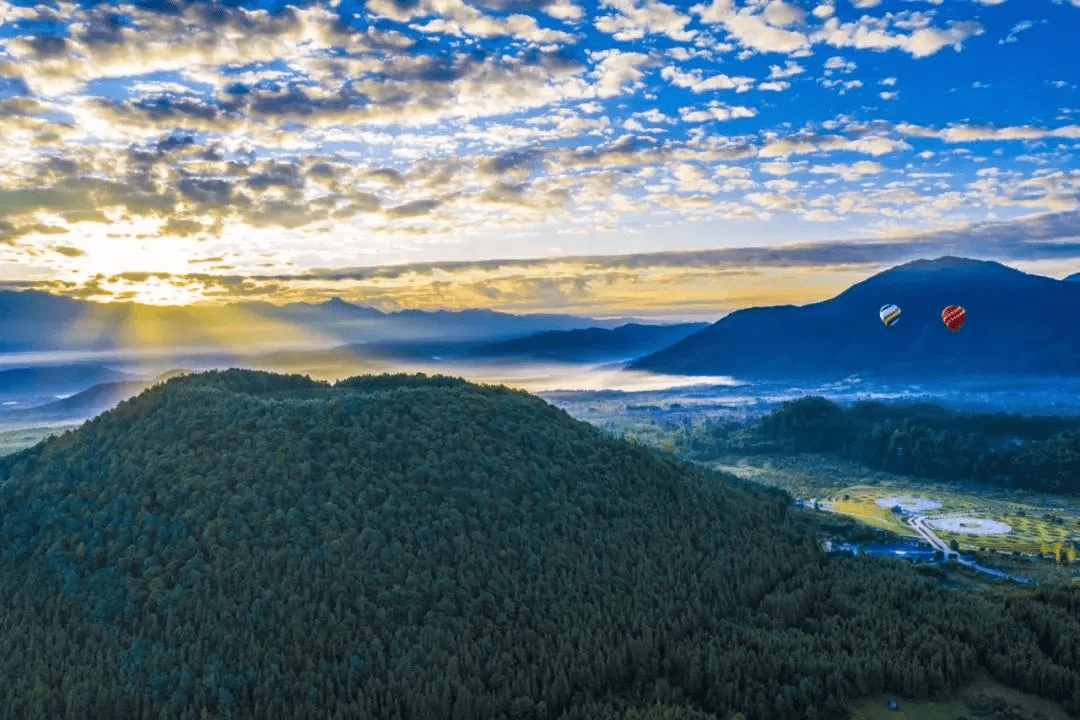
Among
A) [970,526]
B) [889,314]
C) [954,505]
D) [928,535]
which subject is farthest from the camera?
[954,505]

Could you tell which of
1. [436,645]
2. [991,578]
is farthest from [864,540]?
[436,645]

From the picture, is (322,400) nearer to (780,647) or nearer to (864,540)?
(780,647)

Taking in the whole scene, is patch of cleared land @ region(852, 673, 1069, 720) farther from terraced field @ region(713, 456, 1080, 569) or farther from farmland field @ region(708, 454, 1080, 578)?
terraced field @ region(713, 456, 1080, 569)

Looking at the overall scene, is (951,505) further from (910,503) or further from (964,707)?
(964,707)

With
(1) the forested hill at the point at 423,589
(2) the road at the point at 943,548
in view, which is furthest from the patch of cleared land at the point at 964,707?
(2) the road at the point at 943,548

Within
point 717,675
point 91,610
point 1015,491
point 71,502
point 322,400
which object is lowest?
point 1015,491

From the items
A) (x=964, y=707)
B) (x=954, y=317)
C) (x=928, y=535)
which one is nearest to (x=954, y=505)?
(x=928, y=535)

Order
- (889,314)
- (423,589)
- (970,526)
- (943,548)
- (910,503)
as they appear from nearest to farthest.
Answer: (423,589), (943,548), (970,526), (889,314), (910,503)
